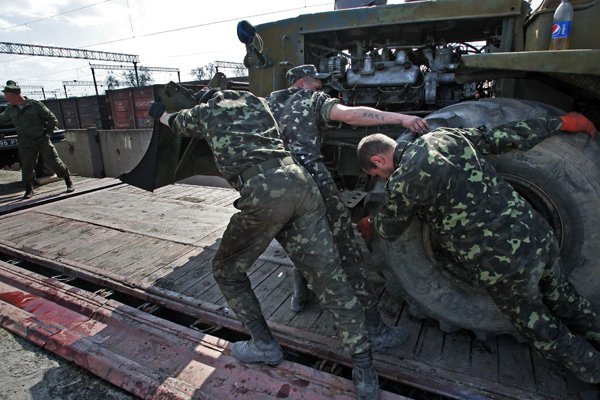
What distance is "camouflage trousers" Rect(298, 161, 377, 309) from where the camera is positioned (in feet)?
8.40

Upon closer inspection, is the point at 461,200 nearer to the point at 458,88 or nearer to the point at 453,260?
the point at 453,260

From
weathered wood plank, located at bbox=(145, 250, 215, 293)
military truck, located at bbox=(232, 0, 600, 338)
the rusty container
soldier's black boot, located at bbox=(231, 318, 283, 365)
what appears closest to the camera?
military truck, located at bbox=(232, 0, 600, 338)

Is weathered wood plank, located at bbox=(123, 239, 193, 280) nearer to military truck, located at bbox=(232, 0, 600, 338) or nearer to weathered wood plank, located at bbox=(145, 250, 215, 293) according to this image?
weathered wood plank, located at bbox=(145, 250, 215, 293)

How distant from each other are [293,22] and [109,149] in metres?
6.25

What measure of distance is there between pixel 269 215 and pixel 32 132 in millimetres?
6140

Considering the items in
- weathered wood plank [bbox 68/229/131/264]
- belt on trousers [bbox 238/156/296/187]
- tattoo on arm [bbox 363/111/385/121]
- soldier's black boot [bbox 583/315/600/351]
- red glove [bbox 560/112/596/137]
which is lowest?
weathered wood plank [bbox 68/229/131/264]

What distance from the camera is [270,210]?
207 centimetres

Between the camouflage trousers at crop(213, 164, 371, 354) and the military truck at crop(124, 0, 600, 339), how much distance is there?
17.5 inches

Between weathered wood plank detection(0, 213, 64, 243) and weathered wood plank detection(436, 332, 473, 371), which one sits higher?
weathered wood plank detection(0, 213, 64, 243)

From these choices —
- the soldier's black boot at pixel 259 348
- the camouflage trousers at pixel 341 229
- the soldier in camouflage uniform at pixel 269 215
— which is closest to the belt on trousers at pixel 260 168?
the soldier in camouflage uniform at pixel 269 215

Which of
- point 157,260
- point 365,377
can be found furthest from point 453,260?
point 157,260

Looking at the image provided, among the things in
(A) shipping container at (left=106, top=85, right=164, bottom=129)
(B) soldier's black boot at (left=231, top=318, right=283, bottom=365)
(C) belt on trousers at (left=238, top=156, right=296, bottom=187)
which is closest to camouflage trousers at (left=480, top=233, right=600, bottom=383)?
(C) belt on trousers at (left=238, top=156, right=296, bottom=187)

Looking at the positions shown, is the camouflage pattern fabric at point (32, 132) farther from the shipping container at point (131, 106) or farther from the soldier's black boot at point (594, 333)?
the shipping container at point (131, 106)

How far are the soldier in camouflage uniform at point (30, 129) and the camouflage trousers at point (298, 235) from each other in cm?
575
